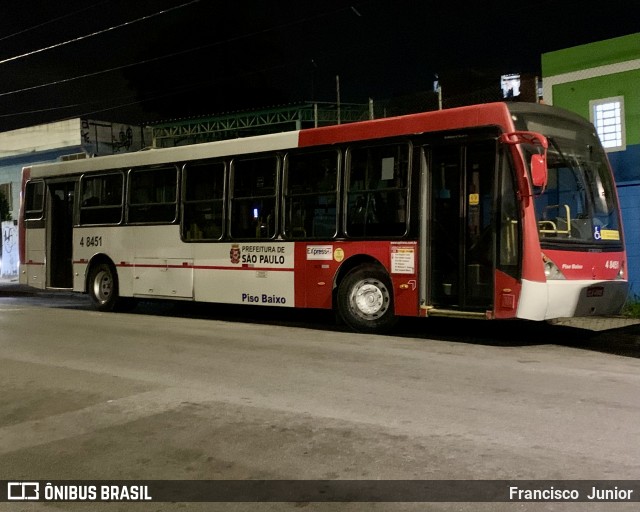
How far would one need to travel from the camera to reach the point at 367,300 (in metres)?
10.5

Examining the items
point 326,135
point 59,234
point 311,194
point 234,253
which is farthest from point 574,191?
point 59,234

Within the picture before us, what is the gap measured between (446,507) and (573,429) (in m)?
1.88

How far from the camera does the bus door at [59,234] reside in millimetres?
15344

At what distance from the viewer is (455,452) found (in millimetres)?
4734

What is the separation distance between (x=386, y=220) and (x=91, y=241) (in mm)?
7416

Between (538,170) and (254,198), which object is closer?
(538,170)

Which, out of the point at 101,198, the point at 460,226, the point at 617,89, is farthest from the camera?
the point at 617,89

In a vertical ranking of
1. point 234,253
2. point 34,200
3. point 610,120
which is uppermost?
point 610,120

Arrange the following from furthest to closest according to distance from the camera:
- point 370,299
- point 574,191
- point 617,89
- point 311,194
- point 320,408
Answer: point 617,89, point 311,194, point 370,299, point 574,191, point 320,408

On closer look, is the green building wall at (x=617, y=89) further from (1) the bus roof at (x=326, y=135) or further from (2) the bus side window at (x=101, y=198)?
(2) the bus side window at (x=101, y=198)

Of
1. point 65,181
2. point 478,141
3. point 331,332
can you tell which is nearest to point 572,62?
point 478,141

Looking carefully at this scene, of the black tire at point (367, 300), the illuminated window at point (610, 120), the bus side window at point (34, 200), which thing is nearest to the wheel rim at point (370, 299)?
the black tire at point (367, 300)

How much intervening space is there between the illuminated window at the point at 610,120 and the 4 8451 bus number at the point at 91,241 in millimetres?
11182

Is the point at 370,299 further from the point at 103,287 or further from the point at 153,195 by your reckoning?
the point at 103,287
